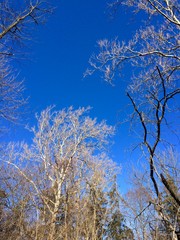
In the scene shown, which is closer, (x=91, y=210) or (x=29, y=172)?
(x=91, y=210)

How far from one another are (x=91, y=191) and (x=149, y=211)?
169 cm

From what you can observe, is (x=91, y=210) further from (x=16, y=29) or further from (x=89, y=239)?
(x=16, y=29)

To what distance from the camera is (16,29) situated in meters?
5.57

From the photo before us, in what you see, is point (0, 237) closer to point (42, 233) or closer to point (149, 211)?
point (42, 233)

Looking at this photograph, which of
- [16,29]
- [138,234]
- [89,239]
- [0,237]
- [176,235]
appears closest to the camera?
[176,235]

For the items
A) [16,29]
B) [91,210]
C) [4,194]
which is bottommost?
[91,210]

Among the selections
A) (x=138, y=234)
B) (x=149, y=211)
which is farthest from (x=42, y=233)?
(x=149, y=211)

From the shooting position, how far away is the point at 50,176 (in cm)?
1238

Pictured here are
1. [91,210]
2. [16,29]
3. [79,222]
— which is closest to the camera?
[79,222]

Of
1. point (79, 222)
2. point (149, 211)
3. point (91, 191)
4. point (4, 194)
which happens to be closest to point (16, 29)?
point (91, 191)

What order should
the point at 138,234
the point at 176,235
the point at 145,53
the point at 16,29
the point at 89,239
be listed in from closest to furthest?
the point at 176,235 → the point at 138,234 → the point at 89,239 → the point at 145,53 → the point at 16,29

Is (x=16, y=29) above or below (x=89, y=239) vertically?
above

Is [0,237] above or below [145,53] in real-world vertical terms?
below

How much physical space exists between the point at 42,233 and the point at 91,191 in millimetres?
903
